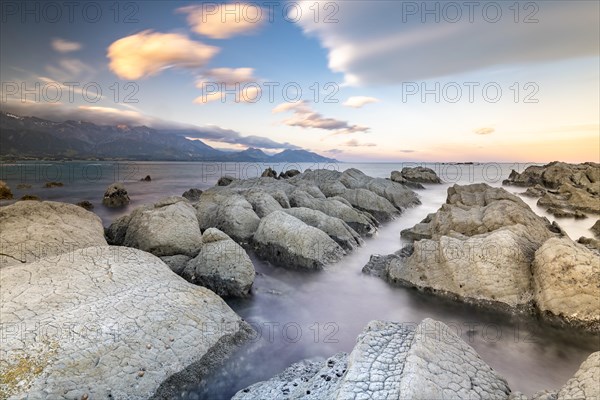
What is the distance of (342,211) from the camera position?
1952 centimetres

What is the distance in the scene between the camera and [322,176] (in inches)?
1261

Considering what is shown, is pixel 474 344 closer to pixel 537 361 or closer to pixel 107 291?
pixel 537 361

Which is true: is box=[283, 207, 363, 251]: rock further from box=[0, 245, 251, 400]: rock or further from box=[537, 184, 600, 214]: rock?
box=[537, 184, 600, 214]: rock

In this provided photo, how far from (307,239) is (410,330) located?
27.3 feet

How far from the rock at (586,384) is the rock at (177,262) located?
10.3 m

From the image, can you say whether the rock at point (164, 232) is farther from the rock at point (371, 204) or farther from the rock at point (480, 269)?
the rock at point (371, 204)

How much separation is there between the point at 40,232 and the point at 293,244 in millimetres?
8627

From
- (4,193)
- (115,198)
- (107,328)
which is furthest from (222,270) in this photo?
(4,193)

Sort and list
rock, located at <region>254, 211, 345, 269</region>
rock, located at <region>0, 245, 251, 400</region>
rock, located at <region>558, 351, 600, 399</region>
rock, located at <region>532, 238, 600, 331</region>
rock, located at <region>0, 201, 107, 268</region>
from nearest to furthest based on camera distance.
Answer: rock, located at <region>558, 351, 600, 399</region>, rock, located at <region>0, 245, 251, 400</region>, rock, located at <region>532, 238, 600, 331</region>, rock, located at <region>0, 201, 107, 268</region>, rock, located at <region>254, 211, 345, 269</region>

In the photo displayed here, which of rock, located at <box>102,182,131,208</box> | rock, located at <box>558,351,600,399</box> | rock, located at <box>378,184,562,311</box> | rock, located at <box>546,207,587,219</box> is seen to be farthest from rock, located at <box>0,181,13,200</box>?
rock, located at <box>546,207,587,219</box>

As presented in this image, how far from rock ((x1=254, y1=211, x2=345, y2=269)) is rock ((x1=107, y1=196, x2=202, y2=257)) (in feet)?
9.32

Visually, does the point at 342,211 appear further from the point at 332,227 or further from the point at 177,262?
the point at 177,262

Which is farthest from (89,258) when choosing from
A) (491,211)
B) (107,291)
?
(491,211)

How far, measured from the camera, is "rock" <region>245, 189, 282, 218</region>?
1752cm
